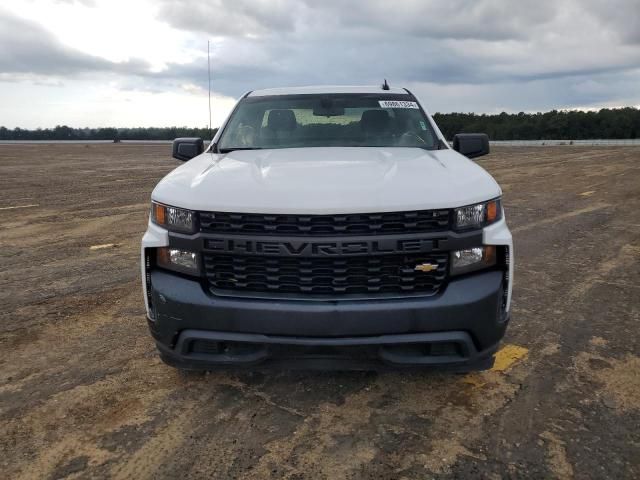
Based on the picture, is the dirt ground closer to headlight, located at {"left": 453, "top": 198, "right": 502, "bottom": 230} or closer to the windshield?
headlight, located at {"left": 453, "top": 198, "right": 502, "bottom": 230}

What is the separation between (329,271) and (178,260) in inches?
31.8

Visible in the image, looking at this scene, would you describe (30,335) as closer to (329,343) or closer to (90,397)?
(90,397)

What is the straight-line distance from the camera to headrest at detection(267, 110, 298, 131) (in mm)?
4199

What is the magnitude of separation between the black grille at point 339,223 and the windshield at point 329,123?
1.47m

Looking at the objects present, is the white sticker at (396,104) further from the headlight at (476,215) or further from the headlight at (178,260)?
the headlight at (178,260)

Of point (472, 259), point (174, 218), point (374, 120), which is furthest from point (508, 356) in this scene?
point (174, 218)

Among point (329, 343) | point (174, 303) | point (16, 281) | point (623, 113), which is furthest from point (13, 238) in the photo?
point (623, 113)

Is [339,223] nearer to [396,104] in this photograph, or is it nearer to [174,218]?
[174,218]

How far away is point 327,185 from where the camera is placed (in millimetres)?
2717

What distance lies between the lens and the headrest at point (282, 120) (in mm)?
4199

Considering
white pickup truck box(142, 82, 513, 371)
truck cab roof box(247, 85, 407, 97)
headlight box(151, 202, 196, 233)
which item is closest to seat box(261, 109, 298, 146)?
truck cab roof box(247, 85, 407, 97)

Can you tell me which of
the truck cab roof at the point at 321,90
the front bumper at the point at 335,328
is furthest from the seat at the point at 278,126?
the front bumper at the point at 335,328

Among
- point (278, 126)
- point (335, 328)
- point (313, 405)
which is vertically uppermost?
point (278, 126)

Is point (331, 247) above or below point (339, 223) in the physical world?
below
